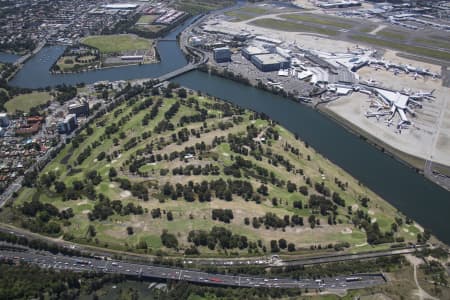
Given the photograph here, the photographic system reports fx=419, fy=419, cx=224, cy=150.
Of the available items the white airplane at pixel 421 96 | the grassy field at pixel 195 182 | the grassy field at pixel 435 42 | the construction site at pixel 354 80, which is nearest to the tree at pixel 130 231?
the grassy field at pixel 195 182

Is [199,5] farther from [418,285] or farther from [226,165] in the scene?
[418,285]

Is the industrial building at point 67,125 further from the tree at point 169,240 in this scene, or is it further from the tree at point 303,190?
the tree at point 303,190

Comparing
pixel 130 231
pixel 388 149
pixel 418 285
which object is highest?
pixel 388 149

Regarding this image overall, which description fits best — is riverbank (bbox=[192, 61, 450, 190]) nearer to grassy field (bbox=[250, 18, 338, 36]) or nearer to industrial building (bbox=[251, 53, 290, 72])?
industrial building (bbox=[251, 53, 290, 72])

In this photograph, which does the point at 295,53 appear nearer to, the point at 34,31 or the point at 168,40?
the point at 168,40

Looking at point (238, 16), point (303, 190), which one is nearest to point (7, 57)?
point (238, 16)

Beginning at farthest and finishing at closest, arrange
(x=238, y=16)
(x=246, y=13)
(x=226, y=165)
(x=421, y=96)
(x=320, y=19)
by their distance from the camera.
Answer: (x=246, y=13) < (x=238, y=16) < (x=320, y=19) < (x=421, y=96) < (x=226, y=165)
